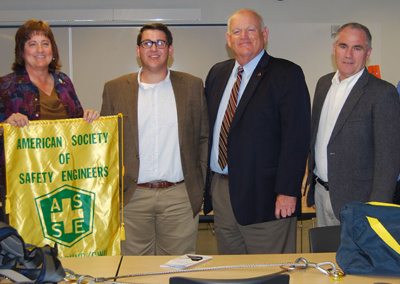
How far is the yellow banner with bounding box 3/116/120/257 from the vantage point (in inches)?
117

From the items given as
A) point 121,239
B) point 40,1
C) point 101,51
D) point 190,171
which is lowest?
point 121,239

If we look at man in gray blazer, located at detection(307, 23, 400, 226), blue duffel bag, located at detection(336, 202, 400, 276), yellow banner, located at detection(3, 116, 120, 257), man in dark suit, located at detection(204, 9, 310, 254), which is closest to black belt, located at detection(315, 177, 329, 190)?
man in gray blazer, located at detection(307, 23, 400, 226)

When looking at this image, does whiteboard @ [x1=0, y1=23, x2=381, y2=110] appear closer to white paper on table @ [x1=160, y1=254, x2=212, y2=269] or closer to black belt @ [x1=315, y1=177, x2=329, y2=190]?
black belt @ [x1=315, y1=177, x2=329, y2=190]

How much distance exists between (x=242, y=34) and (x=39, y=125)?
150 centimetres

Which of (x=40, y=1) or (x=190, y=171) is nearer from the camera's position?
(x=190, y=171)

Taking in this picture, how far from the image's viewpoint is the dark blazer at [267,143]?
310cm

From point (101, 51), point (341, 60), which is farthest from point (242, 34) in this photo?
point (101, 51)

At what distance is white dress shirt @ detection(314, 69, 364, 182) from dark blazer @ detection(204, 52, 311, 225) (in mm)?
184

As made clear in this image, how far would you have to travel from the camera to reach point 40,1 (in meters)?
6.30

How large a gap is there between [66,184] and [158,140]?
682 millimetres

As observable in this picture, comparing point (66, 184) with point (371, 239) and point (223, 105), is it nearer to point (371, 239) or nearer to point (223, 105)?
point (223, 105)

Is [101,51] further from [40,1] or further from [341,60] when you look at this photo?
[341,60]

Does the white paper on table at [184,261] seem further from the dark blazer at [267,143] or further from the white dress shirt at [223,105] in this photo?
the white dress shirt at [223,105]

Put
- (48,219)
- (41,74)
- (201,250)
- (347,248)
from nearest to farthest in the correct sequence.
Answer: (347,248)
(48,219)
(41,74)
(201,250)
